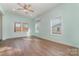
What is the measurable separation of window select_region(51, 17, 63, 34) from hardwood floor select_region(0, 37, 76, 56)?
20 centimetres

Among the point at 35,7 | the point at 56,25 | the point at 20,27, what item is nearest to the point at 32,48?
the point at 20,27

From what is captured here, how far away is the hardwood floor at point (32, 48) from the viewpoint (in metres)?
1.84

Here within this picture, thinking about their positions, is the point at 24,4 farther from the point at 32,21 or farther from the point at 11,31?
the point at 11,31

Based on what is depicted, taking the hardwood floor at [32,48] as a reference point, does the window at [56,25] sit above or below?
above

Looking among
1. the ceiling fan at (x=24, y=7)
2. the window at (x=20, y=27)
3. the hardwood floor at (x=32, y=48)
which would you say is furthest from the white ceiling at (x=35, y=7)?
the hardwood floor at (x=32, y=48)

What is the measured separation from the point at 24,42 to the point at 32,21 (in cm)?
39

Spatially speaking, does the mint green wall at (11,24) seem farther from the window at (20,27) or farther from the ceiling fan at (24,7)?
the ceiling fan at (24,7)

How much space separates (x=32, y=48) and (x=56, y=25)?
556mm

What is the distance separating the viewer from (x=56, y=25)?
188 centimetres

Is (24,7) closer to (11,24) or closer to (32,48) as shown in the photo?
(11,24)

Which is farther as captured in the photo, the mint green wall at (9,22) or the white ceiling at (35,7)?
the mint green wall at (9,22)

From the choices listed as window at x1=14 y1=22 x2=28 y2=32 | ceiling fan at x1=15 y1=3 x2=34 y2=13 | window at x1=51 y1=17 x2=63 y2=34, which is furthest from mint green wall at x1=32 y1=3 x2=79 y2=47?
window at x1=14 y1=22 x2=28 y2=32

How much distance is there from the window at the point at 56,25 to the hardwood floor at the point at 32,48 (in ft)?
0.66

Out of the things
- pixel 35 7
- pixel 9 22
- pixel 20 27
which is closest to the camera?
pixel 35 7
